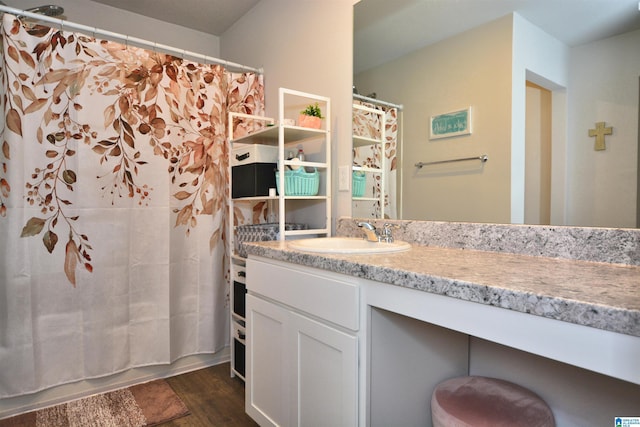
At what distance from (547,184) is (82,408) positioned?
2.29 meters

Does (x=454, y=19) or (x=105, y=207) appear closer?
(x=454, y=19)

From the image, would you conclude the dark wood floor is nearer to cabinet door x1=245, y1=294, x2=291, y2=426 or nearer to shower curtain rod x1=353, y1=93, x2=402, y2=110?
cabinet door x1=245, y1=294, x2=291, y2=426

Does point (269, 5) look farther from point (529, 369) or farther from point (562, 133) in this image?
point (529, 369)

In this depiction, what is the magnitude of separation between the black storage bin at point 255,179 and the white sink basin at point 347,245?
0.46 metres

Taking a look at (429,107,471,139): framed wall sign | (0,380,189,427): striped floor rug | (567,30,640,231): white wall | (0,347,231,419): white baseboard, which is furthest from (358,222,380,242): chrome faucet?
(0,347,231,419): white baseboard

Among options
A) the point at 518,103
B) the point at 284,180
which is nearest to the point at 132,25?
the point at 284,180

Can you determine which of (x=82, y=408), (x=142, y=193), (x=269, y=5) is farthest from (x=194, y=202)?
(x=269, y=5)

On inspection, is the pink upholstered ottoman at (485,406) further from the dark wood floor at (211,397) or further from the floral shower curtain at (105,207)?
the floral shower curtain at (105,207)

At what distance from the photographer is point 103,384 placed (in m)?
2.06

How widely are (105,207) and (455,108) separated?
70.6 inches

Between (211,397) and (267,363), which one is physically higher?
(267,363)

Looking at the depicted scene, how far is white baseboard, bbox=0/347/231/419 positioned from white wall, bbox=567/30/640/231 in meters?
2.12

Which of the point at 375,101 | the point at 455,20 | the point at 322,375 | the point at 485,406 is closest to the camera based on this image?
the point at 485,406

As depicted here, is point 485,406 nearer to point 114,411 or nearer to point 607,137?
point 607,137
